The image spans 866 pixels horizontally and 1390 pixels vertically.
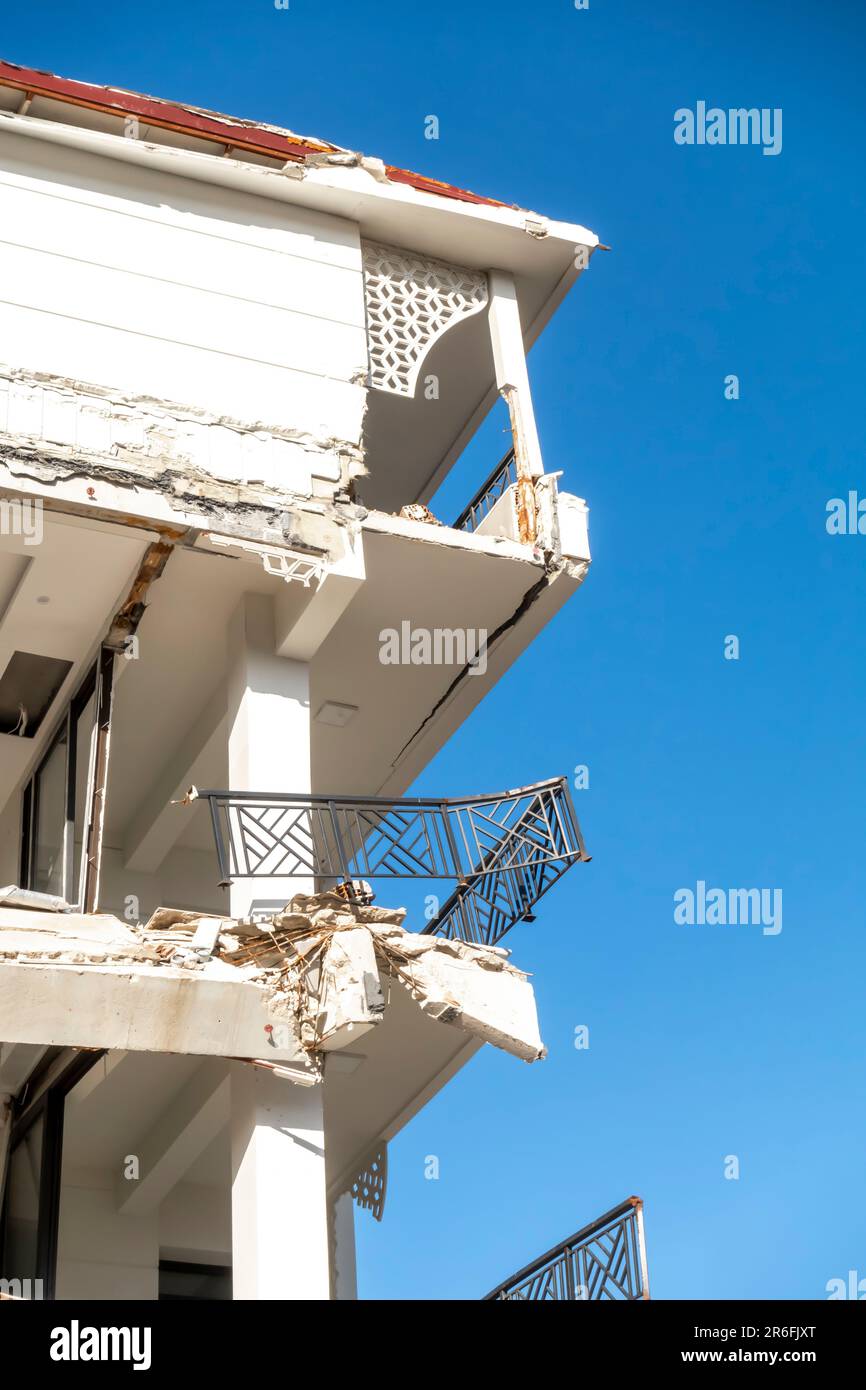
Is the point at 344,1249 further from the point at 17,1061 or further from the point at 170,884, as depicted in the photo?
the point at 17,1061

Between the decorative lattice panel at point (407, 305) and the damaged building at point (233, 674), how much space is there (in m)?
0.03

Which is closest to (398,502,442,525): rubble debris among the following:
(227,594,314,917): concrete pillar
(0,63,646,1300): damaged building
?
(0,63,646,1300): damaged building

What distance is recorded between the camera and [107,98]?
12781 mm

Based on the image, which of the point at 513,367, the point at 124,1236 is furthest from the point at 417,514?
the point at 124,1236

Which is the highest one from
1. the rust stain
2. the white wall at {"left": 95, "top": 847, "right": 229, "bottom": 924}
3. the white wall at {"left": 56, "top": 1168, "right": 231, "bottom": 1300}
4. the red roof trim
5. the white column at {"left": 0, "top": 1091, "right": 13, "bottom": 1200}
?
the red roof trim

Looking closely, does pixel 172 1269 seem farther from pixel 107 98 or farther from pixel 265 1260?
pixel 107 98

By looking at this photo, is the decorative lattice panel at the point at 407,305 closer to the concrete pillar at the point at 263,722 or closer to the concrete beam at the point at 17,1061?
the concrete pillar at the point at 263,722

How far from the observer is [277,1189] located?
384 inches

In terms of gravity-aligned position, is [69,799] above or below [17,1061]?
above

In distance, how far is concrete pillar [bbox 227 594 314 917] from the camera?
10.9 metres

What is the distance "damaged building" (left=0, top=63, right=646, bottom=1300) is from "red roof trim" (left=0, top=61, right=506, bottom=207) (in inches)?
1.7

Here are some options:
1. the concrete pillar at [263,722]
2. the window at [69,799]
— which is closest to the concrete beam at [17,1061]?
the window at [69,799]

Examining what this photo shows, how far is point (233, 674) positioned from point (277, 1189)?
368cm

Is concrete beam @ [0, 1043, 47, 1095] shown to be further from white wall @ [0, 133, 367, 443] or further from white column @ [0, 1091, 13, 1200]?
white wall @ [0, 133, 367, 443]
